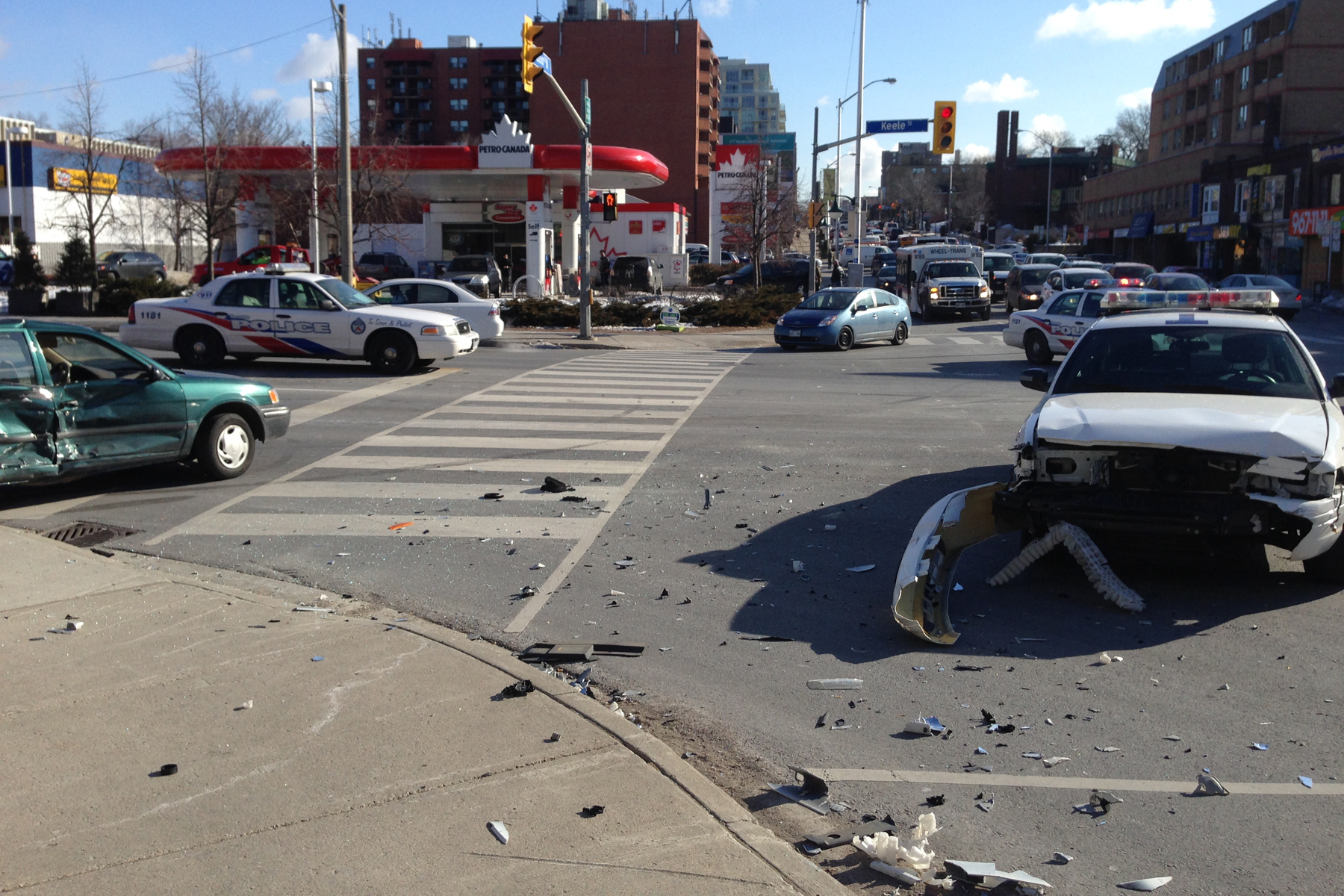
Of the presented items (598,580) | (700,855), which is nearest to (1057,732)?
(700,855)

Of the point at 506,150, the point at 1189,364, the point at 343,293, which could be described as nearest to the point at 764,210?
the point at 506,150

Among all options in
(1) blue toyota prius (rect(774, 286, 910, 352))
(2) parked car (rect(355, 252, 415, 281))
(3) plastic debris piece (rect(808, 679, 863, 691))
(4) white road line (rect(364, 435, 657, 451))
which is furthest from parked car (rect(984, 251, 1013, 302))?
(3) plastic debris piece (rect(808, 679, 863, 691))

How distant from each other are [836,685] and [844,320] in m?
22.1

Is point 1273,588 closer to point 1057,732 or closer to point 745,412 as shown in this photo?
point 1057,732

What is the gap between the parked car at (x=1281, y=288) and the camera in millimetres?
35406

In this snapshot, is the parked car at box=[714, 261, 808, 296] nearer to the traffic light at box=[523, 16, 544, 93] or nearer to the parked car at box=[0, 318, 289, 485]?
the traffic light at box=[523, 16, 544, 93]

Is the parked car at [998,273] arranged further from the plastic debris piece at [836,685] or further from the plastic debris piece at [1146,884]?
the plastic debris piece at [1146,884]

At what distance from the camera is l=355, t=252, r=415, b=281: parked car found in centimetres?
4653

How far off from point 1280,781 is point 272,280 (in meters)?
18.4

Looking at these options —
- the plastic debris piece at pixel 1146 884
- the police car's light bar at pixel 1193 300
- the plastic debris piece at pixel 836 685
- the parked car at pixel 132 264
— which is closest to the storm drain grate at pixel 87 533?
the plastic debris piece at pixel 836 685

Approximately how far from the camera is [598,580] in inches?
305

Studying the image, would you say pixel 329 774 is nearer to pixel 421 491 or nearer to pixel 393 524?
pixel 393 524

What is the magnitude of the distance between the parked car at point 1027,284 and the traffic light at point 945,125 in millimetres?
4557

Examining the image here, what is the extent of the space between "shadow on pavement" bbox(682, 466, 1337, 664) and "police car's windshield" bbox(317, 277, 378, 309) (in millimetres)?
13293
